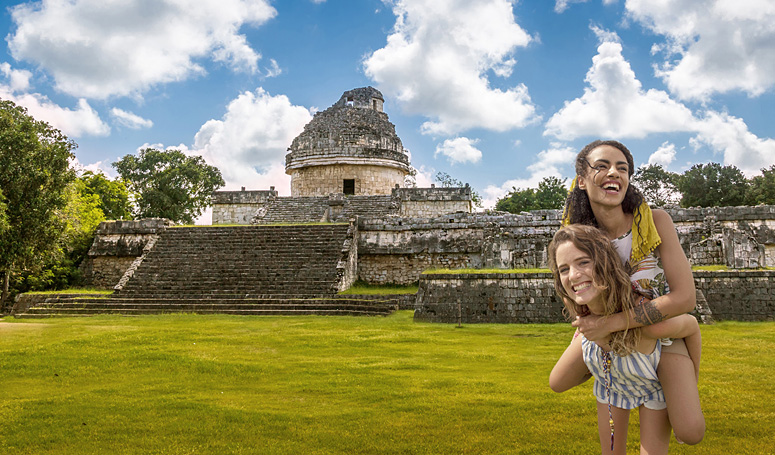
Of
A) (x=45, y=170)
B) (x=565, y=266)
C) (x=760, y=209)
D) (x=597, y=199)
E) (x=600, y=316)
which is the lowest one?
(x=600, y=316)

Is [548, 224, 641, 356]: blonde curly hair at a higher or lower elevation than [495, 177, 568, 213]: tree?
lower

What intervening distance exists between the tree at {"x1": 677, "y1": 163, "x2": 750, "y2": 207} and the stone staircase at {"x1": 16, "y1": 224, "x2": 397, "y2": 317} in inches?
961

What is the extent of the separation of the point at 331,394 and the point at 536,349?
3499 millimetres

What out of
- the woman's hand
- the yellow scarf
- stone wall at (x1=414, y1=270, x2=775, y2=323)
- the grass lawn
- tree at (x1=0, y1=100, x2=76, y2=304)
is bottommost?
the grass lawn

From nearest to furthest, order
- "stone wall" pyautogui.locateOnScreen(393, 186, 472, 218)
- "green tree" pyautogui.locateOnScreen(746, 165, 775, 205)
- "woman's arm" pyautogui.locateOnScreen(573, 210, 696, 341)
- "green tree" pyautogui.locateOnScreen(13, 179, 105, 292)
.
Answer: "woman's arm" pyautogui.locateOnScreen(573, 210, 696, 341) < "green tree" pyautogui.locateOnScreen(13, 179, 105, 292) < "stone wall" pyautogui.locateOnScreen(393, 186, 472, 218) < "green tree" pyautogui.locateOnScreen(746, 165, 775, 205)

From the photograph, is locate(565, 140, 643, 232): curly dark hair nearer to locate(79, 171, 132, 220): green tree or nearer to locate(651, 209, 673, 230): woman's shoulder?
locate(651, 209, 673, 230): woman's shoulder

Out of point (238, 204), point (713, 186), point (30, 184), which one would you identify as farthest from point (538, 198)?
point (30, 184)

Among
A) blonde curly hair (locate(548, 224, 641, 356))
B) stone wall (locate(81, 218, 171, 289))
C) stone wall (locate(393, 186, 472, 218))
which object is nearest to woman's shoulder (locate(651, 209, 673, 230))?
blonde curly hair (locate(548, 224, 641, 356))

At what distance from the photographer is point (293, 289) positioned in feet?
50.1

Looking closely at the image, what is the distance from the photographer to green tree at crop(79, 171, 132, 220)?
31.4 metres

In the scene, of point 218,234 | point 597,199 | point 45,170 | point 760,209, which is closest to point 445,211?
point 218,234

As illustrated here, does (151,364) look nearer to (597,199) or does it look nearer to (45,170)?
(597,199)

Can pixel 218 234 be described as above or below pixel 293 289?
above

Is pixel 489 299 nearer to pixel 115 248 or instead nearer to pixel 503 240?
pixel 503 240
